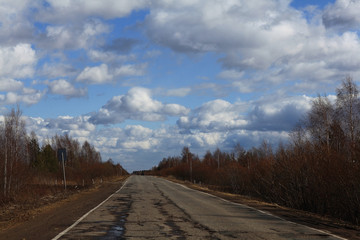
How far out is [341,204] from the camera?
53.4 feet

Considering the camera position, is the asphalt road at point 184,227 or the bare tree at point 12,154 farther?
the bare tree at point 12,154

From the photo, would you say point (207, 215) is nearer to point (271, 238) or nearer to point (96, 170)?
point (271, 238)

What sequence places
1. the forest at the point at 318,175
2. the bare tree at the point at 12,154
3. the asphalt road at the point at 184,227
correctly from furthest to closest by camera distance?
1. the bare tree at the point at 12,154
2. the forest at the point at 318,175
3. the asphalt road at the point at 184,227

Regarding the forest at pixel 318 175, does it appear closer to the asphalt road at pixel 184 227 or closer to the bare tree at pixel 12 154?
the asphalt road at pixel 184 227

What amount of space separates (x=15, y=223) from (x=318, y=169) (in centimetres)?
1367

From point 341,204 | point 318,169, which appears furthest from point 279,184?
point 341,204

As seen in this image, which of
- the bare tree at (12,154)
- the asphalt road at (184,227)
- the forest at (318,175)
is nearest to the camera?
the asphalt road at (184,227)

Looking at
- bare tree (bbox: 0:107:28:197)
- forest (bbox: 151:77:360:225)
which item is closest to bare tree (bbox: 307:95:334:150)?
forest (bbox: 151:77:360:225)

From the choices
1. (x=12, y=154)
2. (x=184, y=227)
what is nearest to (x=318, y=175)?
(x=184, y=227)

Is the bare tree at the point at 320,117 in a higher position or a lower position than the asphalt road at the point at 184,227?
higher

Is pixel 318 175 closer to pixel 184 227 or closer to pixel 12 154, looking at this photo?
pixel 184 227

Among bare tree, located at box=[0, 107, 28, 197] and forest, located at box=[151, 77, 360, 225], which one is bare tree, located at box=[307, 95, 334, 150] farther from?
bare tree, located at box=[0, 107, 28, 197]

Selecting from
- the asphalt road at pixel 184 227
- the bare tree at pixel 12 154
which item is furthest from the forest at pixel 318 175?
the bare tree at pixel 12 154

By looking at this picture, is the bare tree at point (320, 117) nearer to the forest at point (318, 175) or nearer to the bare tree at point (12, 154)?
the forest at point (318, 175)
